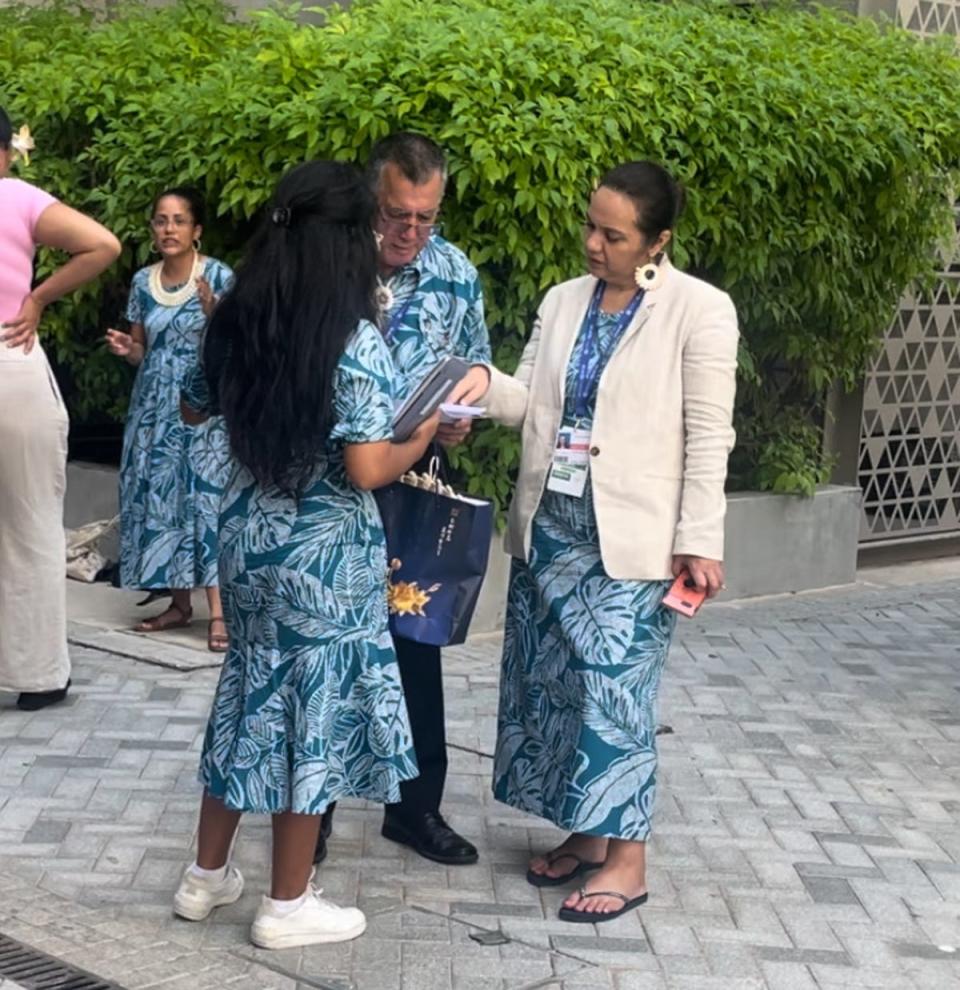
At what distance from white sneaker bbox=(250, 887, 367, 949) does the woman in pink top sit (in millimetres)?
2026

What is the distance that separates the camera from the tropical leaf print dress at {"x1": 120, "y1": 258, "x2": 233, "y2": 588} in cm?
701

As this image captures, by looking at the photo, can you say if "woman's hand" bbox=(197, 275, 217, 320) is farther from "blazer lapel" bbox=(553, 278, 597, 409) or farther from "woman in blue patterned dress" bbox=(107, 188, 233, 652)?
"blazer lapel" bbox=(553, 278, 597, 409)

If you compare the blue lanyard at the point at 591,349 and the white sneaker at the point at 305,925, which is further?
the blue lanyard at the point at 591,349

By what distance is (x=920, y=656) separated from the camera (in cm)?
744

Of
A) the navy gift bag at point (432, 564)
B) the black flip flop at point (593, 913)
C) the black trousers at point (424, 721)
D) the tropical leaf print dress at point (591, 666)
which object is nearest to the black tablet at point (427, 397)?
the navy gift bag at point (432, 564)

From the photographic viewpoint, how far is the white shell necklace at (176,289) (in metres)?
6.99

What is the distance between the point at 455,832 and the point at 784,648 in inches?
110

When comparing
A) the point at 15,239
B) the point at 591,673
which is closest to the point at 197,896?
the point at 591,673

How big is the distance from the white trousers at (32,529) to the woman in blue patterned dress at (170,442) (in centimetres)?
101

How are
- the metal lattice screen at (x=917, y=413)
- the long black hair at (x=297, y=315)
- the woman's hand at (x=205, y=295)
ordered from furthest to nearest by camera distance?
1. the metal lattice screen at (x=917, y=413)
2. the woman's hand at (x=205, y=295)
3. the long black hair at (x=297, y=315)

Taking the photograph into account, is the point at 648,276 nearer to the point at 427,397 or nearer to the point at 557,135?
the point at 427,397

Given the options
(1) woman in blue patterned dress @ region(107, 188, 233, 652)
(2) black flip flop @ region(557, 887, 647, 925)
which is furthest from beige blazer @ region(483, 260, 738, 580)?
(1) woman in blue patterned dress @ region(107, 188, 233, 652)

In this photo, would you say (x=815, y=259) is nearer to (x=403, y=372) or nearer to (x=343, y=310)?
(x=403, y=372)

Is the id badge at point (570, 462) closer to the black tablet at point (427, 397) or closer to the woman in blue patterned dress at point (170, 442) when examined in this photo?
the black tablet at point (427, 397)
